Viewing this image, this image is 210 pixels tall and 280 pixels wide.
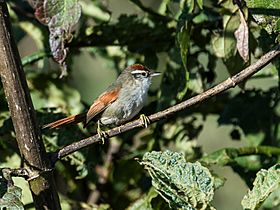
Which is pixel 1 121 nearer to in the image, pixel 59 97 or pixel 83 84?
pixel 59 97

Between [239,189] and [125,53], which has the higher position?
[125,53]

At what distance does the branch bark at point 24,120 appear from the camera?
1.72 m

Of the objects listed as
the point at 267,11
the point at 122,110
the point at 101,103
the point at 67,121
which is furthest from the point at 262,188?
the point at 122,110

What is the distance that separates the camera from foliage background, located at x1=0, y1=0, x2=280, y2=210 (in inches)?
100

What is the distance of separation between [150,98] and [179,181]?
153cm

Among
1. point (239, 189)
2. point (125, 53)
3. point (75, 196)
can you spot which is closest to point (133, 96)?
point (125, 53)

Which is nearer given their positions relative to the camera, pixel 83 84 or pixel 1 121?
pixel 1 121

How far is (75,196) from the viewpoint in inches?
113

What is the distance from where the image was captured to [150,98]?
3205mm

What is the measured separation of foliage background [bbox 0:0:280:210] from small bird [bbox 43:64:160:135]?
61 millimetres

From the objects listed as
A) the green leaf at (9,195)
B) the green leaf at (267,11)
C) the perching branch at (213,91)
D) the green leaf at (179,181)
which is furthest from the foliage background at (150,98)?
the green leaf at (9,195)

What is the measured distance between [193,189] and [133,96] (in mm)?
1417

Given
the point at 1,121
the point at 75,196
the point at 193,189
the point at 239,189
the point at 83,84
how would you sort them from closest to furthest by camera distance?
the point at 193,189 < the point at 1,121 < the point at 75,196 < the point at 83,84 < the point at 239,189

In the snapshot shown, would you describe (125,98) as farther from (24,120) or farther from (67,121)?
(24,120)
